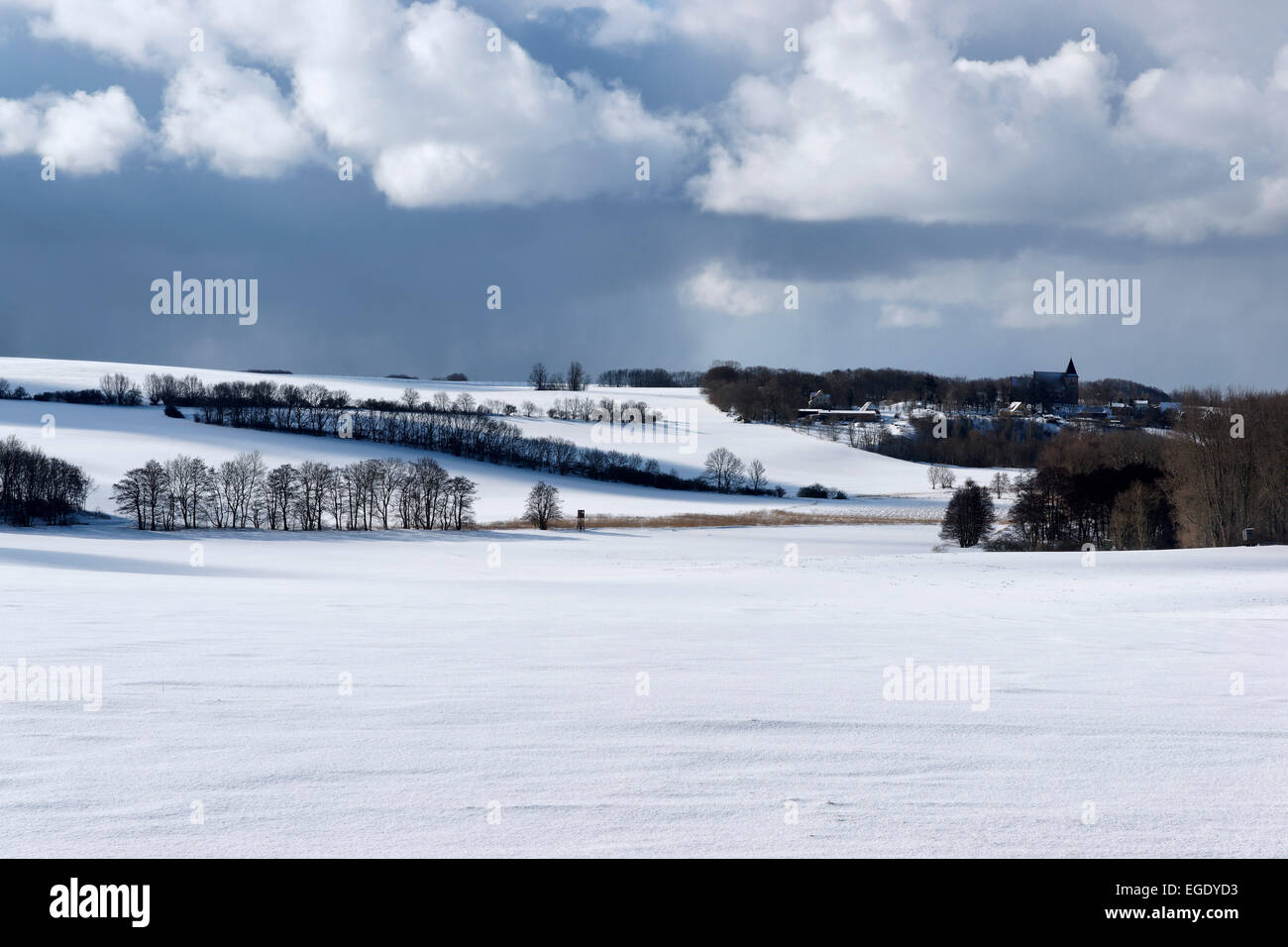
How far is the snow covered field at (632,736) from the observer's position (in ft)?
16.6

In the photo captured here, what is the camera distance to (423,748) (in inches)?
258

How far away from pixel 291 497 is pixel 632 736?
65615 millimetres

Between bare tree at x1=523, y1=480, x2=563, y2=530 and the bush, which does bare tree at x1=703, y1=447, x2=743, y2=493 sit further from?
the bush

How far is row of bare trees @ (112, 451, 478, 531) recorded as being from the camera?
64875 millimetres

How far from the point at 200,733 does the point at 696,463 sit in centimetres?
10048

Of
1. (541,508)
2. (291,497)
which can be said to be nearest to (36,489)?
(291,497)

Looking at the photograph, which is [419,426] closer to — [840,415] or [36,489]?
[36,489]

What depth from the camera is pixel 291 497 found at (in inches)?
2648

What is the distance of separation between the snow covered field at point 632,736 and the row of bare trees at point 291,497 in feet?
169

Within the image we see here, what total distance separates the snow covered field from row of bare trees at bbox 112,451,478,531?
169 ft

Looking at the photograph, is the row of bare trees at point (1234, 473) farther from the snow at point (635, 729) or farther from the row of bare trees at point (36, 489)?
the row of bare trees at point (36, 489)

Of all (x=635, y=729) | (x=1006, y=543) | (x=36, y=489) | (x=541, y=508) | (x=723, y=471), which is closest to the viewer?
(x=635, y=729)

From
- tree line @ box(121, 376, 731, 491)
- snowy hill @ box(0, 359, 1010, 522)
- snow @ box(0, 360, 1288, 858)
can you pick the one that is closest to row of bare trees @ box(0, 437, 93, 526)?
snowy hill @ box(0, 359, 1010, 522)

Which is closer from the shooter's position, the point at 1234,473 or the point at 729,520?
the point at 1234,473
